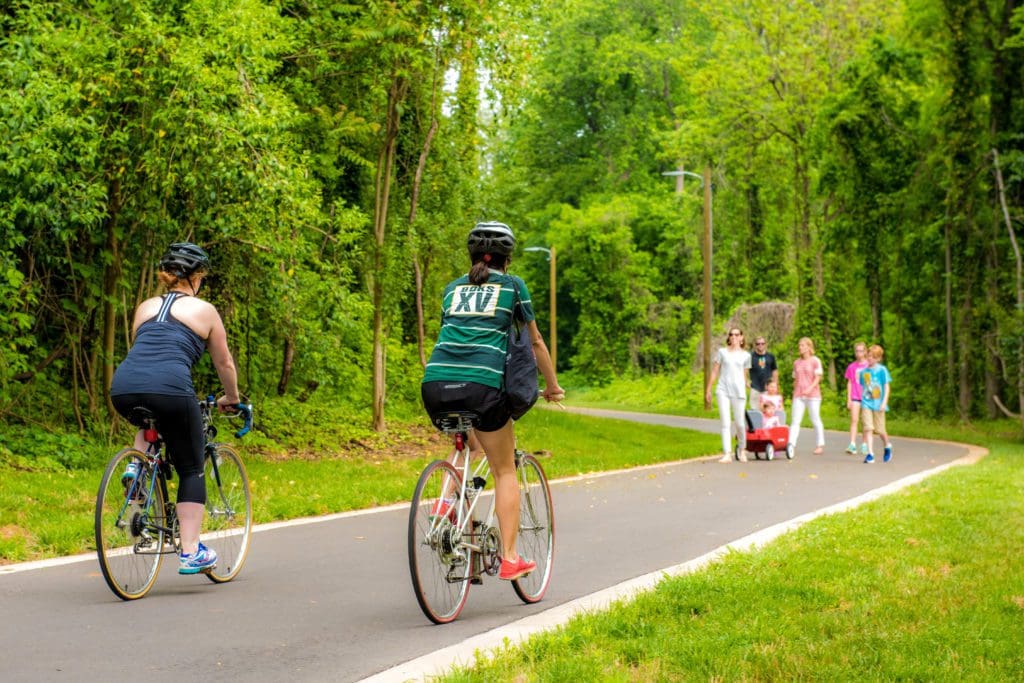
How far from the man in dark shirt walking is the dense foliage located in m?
5.41

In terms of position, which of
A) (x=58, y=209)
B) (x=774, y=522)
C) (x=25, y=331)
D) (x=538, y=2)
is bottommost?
(x=774, y=522)

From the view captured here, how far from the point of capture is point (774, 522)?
37.0 ft

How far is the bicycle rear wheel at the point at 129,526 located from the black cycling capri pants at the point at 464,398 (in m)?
1.80

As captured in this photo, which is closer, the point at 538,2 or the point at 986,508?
the point at 986,508

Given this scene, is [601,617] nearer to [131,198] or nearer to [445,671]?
[445,671]

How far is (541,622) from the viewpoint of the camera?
6570 millimetres

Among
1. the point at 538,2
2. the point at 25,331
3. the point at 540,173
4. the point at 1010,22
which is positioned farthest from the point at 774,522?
the point at 540,173

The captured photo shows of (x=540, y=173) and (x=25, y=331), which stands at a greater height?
(x=540, y=173)

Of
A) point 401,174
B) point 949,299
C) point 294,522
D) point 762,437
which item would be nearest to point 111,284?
point 294,522

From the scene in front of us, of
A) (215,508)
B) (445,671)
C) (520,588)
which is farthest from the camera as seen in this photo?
(215,508)

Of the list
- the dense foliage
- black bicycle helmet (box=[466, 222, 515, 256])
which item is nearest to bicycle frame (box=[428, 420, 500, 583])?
black bicycle helmet (box=[466, 222, 515, 256])

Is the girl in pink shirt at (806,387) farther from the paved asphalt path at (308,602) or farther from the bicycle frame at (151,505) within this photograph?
the bicycle frame at (151,505)

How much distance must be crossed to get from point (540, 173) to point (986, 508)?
177 ft

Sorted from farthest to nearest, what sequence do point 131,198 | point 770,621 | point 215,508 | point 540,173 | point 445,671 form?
point 540,173, point 131,198, point 215,508, point 770,621, point 445,671
